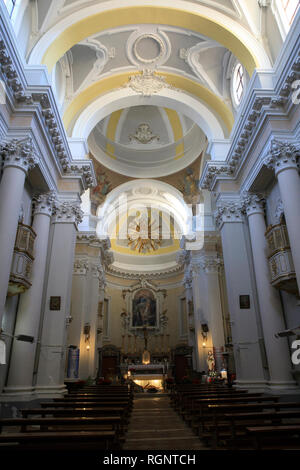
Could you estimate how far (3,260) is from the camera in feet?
22.9

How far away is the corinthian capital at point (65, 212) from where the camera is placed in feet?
35.0

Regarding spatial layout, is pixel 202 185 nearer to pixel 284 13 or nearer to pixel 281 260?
pixel 281 260

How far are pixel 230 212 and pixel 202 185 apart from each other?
208cm

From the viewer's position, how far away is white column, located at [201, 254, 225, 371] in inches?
636

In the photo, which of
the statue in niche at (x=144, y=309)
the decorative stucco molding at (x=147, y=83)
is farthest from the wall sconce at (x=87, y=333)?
the decorative stucco molding at (x=147, y=83)

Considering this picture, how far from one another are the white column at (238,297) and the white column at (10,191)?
648 centimetres

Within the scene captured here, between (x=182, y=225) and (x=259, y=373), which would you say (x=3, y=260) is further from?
(x=182, y=225)

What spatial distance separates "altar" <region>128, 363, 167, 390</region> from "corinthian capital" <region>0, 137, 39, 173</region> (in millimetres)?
13504

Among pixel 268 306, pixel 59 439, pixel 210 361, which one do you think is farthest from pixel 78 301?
pixel 59 439

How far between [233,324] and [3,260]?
6.91 metres

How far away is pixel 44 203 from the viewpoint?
33.3 ft

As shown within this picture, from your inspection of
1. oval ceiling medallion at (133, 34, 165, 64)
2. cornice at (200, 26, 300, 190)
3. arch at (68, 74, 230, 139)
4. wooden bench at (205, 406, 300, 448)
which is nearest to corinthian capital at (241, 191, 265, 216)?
cornice at (200, 26, 300, 190)

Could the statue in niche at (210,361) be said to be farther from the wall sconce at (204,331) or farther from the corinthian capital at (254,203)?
the corinthian capital at (254,203)
